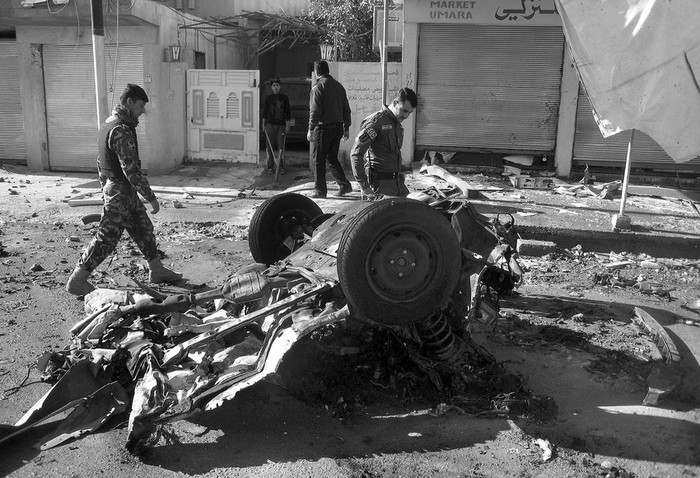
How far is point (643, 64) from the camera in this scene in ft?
23.9

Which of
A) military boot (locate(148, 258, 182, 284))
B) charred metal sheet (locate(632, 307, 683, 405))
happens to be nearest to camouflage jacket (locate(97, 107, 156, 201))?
military boot (locate(148, 258, 182, 284))

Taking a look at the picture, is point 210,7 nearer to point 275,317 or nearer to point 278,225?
A: point 278,225

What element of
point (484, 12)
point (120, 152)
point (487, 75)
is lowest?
point (120, 152)

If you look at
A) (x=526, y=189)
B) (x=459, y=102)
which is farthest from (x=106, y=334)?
(x=459, y=102)

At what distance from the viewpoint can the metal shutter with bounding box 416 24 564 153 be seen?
12328mm

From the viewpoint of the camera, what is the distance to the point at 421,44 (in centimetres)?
1254

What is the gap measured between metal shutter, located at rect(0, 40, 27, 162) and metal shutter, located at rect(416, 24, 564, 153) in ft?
28.4

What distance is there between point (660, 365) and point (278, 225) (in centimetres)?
328

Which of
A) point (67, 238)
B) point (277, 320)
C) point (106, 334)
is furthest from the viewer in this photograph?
point (67, 238)

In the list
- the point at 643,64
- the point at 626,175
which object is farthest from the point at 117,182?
the point at 626,175

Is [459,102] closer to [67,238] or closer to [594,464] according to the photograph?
[67,238]

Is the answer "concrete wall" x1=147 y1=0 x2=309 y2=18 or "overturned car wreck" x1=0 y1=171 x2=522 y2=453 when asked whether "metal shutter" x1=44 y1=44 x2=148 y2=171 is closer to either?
"concrete wall" x1=147 y1=0 x2=309 y2=18

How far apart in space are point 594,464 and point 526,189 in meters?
Result: 8.10

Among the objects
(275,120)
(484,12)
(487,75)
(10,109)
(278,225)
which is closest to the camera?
(278,225)
